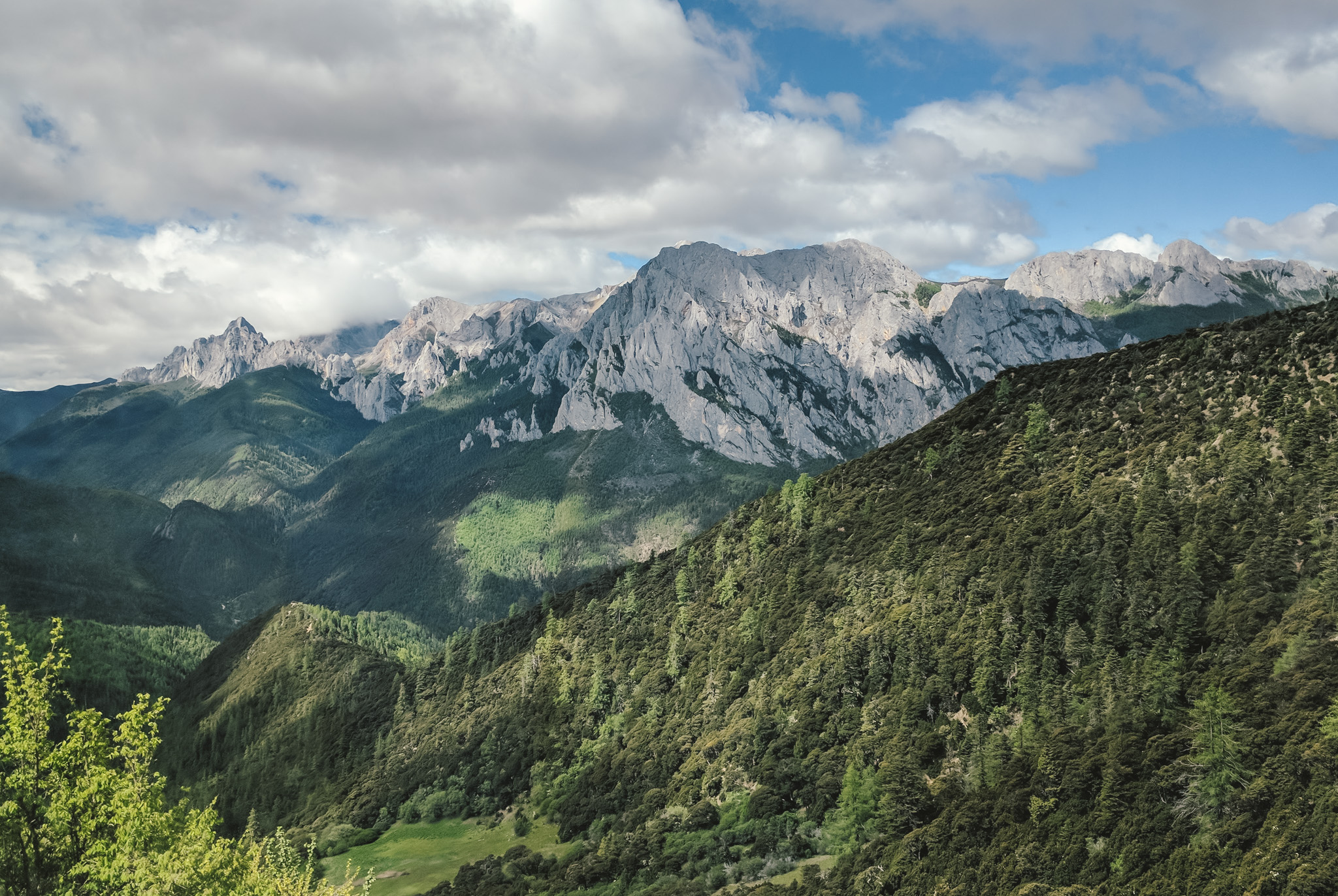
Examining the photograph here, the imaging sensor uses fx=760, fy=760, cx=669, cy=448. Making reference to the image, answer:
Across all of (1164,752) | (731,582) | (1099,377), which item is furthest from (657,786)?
(1099,377)

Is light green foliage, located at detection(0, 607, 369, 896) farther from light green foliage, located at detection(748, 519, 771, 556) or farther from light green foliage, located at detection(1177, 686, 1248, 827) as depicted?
light green foliage, located at detection(748, 519, 771, 556)

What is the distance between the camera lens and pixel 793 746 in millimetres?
101875

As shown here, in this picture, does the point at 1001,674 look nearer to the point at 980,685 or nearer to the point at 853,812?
the point at 980,685

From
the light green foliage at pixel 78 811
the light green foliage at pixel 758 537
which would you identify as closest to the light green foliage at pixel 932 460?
the light green foliage at pixel 758 537

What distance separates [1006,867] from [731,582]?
88.0m

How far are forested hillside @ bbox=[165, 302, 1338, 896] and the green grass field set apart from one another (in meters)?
5.44

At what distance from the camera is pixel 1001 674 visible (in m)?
88.8

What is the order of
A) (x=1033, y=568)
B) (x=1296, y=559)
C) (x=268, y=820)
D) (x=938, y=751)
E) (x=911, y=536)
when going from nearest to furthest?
(x=1296, y=559)
(x=938, y=751)
(x=1033, y=568)
(x=911, y=536)
(x=268, y=820)

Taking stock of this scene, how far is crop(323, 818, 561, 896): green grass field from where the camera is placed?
12219 cm

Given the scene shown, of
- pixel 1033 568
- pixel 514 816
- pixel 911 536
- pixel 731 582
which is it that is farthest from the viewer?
pixel 731 582

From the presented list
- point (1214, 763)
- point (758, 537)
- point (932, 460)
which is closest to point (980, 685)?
point (1214, 763)

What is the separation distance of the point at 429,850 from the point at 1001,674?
105326mm

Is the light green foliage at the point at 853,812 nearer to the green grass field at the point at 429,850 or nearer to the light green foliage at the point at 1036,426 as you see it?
the green grass field at the point at 429,850

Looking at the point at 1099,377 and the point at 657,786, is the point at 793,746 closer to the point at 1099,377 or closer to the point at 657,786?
the point at 657,786
